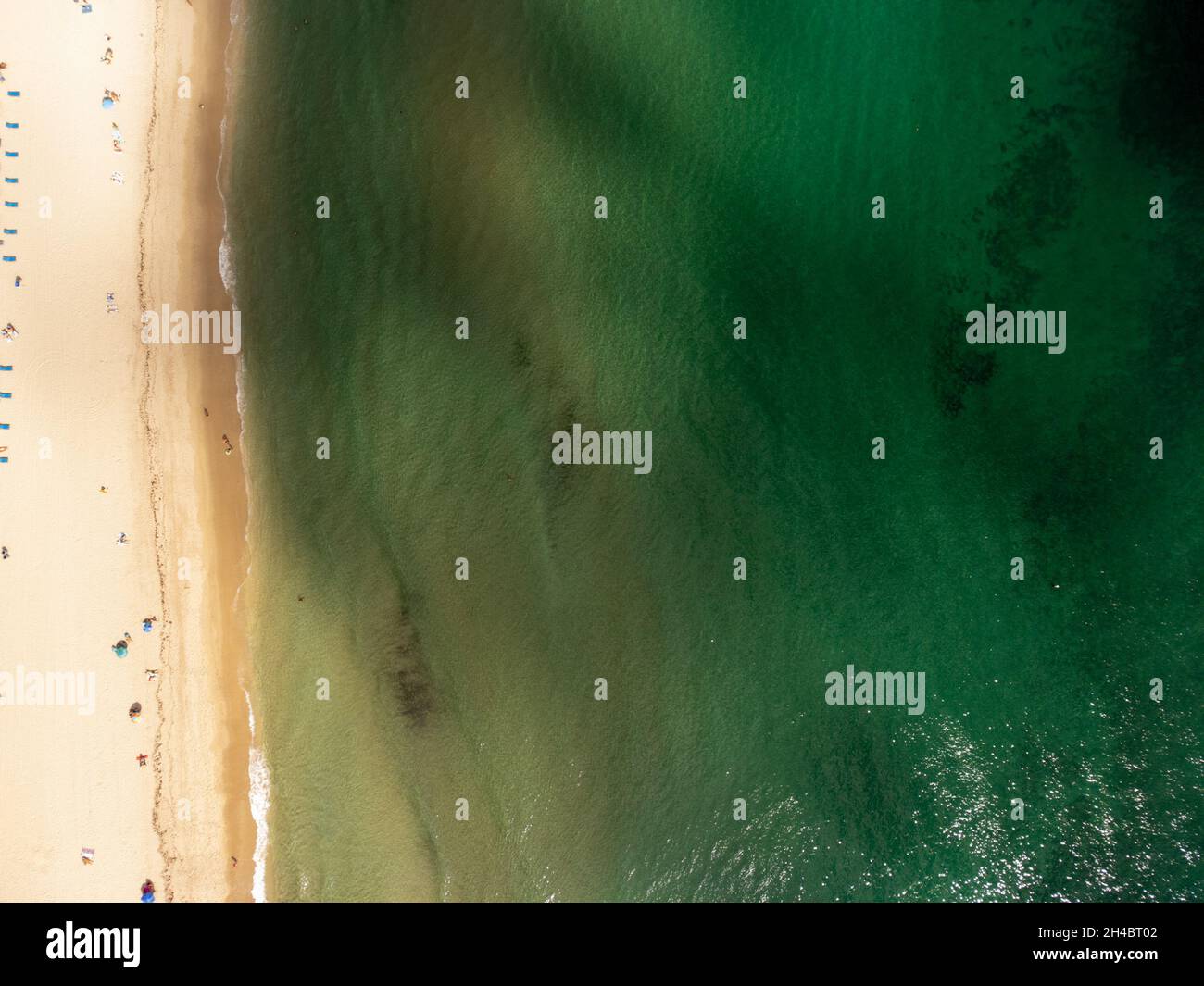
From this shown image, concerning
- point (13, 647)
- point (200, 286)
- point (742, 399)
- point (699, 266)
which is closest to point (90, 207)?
point (200, 286)

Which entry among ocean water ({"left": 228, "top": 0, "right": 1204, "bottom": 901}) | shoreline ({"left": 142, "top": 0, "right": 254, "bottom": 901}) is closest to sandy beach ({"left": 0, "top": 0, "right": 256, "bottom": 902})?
shoreline ({"left": 142, "top": 0, "right": 254, "bottom": 901})

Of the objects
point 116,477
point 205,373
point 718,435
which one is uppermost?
point 205,373

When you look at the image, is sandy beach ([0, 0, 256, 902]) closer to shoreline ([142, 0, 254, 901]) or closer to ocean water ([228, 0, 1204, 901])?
shoreline ([142, 0, 254, 901])

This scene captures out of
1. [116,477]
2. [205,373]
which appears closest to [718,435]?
[205,373]

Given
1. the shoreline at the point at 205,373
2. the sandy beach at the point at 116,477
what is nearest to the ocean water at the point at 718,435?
the shoreline at the point at 205,373

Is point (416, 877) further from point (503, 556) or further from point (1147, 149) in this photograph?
point (1147, 149)

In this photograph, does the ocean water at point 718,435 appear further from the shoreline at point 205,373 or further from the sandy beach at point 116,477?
the sandy beach at point 116,477

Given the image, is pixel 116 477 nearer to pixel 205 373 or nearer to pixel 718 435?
pixel 205 373
